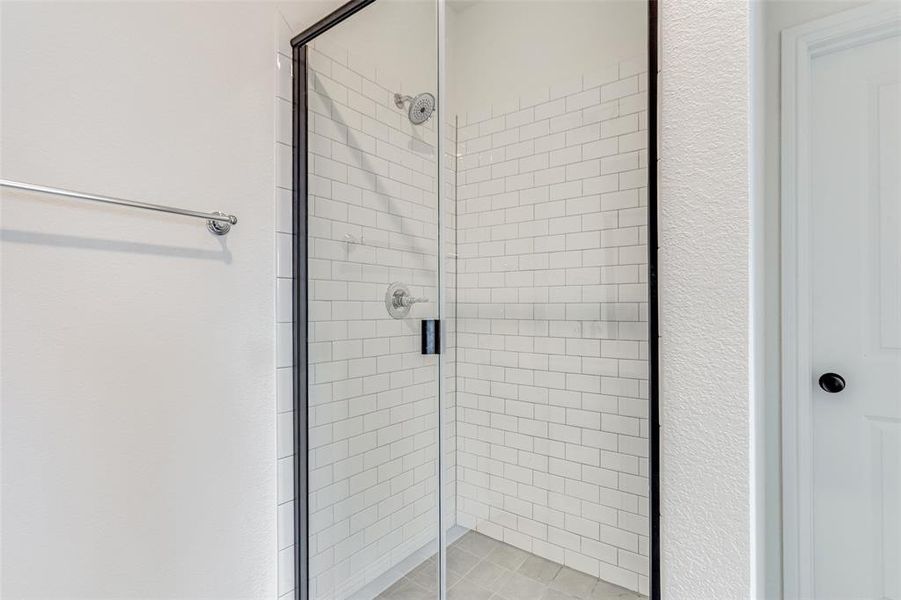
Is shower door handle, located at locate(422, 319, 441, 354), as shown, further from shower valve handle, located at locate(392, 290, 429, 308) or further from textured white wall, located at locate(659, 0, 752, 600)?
textured white wall, located at locate(659, 0, 752, 600)

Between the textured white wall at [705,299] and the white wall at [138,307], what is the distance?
993 millimetres

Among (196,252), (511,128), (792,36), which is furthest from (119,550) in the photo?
(792,36)

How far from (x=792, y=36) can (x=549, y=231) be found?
0.89m

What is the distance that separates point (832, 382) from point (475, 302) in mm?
1122

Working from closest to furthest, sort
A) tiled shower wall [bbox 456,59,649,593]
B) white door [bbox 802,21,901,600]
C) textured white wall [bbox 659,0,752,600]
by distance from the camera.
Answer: textured white wall [bbox 659,0,752,600], white door [bbox 802,21,901,600], tiled shower wall [bbox 456,59,649,593]

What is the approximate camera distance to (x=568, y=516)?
166cm

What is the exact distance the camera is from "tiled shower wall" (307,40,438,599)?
3.96 feet

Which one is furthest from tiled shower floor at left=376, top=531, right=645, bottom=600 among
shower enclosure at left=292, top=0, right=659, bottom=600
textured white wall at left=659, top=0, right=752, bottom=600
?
textured white wall at left=659, top=0, right=752, bottom=600

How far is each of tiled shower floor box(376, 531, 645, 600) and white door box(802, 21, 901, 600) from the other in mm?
584

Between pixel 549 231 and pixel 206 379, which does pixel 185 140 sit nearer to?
pixel 206 379

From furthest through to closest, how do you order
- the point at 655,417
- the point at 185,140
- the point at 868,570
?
the point at 868,570
the point at 185,140
the point at 655,417

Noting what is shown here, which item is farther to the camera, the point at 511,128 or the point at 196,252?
the point at 511,128

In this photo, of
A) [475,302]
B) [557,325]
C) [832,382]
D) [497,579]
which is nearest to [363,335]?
[475,302]

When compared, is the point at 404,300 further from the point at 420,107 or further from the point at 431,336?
the point at 420,107
